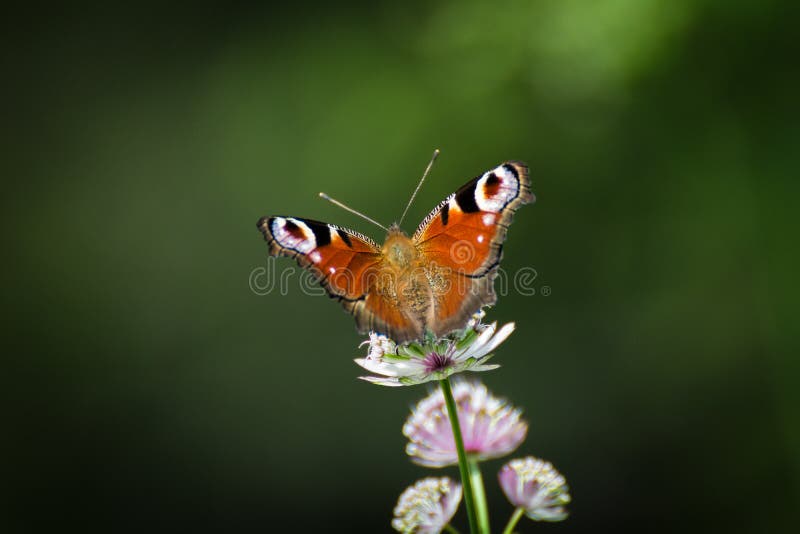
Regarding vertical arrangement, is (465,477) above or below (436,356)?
below

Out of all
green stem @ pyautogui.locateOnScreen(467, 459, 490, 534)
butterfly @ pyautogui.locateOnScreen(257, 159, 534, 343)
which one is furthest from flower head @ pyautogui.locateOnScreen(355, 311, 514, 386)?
green stem @ pyautogui.locateOnScreen(467, 459, 490, 534)

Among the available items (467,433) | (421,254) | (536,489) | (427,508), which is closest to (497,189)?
(421,254)

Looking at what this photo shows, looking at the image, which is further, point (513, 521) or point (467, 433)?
point (467, 433)

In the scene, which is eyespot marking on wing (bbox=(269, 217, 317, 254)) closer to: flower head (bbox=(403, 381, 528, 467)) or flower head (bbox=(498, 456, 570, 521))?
flower head (bbox=(403, 381, 528, 467))

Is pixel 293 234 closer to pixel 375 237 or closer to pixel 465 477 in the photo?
pixel 465 477

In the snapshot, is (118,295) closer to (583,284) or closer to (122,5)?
(122,5)

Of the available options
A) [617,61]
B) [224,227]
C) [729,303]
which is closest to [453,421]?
[617,61]

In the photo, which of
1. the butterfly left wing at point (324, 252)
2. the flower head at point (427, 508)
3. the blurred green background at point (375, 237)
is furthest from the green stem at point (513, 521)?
the blurred green background at point (375, 237)
